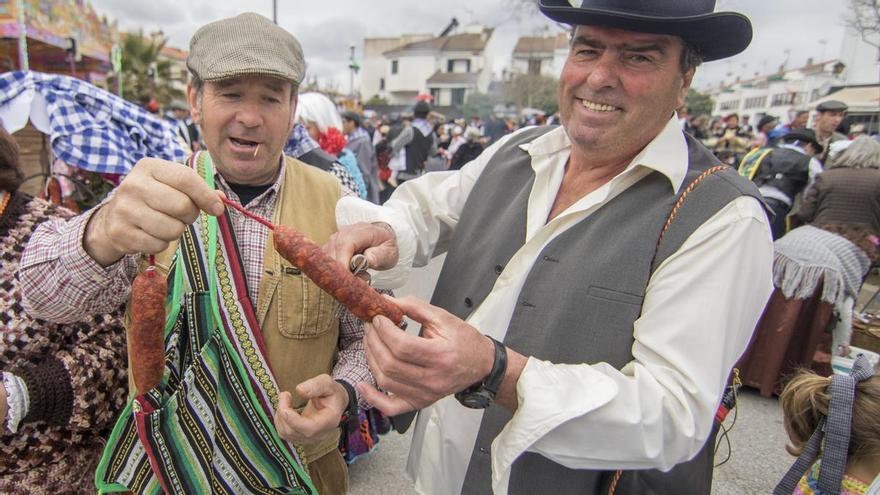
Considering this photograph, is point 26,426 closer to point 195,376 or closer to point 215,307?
point 195,376

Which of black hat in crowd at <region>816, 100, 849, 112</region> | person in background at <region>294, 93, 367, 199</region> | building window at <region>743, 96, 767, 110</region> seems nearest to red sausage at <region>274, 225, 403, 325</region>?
person in background at <region>294, 93, 367, 199</region>

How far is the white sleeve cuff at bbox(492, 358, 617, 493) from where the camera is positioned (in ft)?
3.60

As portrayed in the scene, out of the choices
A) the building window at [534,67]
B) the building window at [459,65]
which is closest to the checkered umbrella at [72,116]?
the building window at [534,67]

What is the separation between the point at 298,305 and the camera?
1.65m

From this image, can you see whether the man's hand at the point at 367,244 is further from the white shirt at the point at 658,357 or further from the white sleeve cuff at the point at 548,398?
the white sleeve cuff at the point at 548,398

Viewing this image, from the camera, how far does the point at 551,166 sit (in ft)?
5.87

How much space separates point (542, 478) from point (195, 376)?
105cm

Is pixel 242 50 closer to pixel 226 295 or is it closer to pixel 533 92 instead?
pixel 226 295

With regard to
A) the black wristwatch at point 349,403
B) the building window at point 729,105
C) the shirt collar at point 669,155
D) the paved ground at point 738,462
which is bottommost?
the paved ground at point 738,462

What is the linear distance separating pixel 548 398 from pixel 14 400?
4.86ft

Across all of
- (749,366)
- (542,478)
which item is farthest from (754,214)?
(749,366)

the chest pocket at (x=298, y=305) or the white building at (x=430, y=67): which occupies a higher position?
the white building at (x=430, y=67)

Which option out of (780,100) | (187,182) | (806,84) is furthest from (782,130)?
(780,100)

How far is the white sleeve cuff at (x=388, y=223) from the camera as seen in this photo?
171 cm
